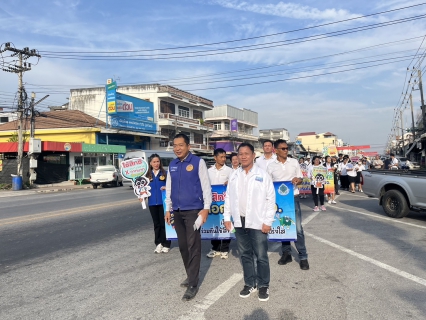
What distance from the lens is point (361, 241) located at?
6836 millimetres

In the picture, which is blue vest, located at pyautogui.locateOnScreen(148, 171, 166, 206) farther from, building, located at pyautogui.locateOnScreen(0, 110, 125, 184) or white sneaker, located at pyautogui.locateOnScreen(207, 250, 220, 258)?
building, located at pyautogui.locateOnScreen(0, 110, 125, 184)

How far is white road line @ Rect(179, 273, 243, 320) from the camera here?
12.2 feet

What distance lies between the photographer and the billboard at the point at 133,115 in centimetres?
3422

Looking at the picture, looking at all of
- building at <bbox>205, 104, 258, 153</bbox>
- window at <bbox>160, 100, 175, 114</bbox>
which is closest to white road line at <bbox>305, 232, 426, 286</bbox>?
window at <bbox>160, 100, 175, 114</bbox>

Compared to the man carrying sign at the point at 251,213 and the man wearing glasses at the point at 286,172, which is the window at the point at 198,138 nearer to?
the man wearing glasses at the point at 286,172

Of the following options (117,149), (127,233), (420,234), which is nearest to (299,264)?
(420,234)

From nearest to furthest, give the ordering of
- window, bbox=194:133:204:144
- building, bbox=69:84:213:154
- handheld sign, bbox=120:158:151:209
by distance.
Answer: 1. handheld sign, bbox=120:158:151:209
2. building, bbox=69:84:213:154
3. window, bbox=194:133:204:144

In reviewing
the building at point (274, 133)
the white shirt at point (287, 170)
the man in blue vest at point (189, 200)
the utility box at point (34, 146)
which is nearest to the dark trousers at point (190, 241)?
the man in blue vest at point (189, 200)

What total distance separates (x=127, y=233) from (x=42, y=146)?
69.2ft

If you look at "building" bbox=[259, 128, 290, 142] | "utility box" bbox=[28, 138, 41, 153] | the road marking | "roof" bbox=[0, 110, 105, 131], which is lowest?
the road marking

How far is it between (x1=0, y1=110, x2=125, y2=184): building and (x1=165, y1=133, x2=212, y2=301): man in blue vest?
24.6m

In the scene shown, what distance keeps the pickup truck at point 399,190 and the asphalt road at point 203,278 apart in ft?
2.36

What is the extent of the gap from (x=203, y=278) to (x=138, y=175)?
236 centimetres

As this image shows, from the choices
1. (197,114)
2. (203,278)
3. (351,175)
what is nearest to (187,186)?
(203,278)
